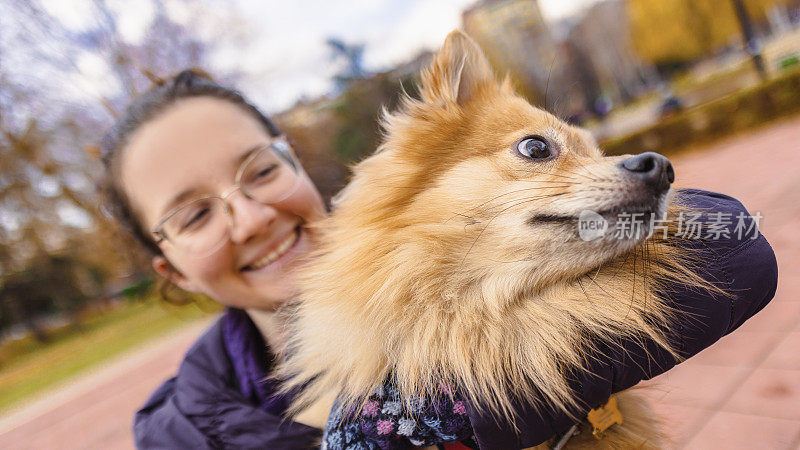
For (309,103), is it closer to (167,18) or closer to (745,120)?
(167,18)

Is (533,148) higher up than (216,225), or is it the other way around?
(533,148)

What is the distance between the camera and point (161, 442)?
81.4 inches

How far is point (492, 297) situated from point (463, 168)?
0.52 meters

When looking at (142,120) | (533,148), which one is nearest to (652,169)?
(533,148)

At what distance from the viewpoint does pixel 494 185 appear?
1770 mm

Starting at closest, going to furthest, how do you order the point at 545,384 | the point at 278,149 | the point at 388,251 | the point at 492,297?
the point at 545,384, the point at 492,297, the point at 388,251, the point at 278,149

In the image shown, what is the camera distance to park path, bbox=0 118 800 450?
2.77m

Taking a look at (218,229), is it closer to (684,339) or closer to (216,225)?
(216,225)

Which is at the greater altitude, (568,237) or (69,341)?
(568,237)

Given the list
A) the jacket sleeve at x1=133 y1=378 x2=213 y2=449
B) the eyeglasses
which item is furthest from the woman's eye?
the jacket sleeve at x1=133 y1=378 x2=213 y2=449

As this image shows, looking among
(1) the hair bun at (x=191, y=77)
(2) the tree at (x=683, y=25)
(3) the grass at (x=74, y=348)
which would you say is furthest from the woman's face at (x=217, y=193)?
(2) the tree at (x=683, y=25)

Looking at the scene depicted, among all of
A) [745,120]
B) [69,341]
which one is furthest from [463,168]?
[69,341]

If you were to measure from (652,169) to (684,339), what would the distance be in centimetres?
55

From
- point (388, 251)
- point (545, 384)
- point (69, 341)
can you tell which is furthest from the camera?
point (69, 341)
